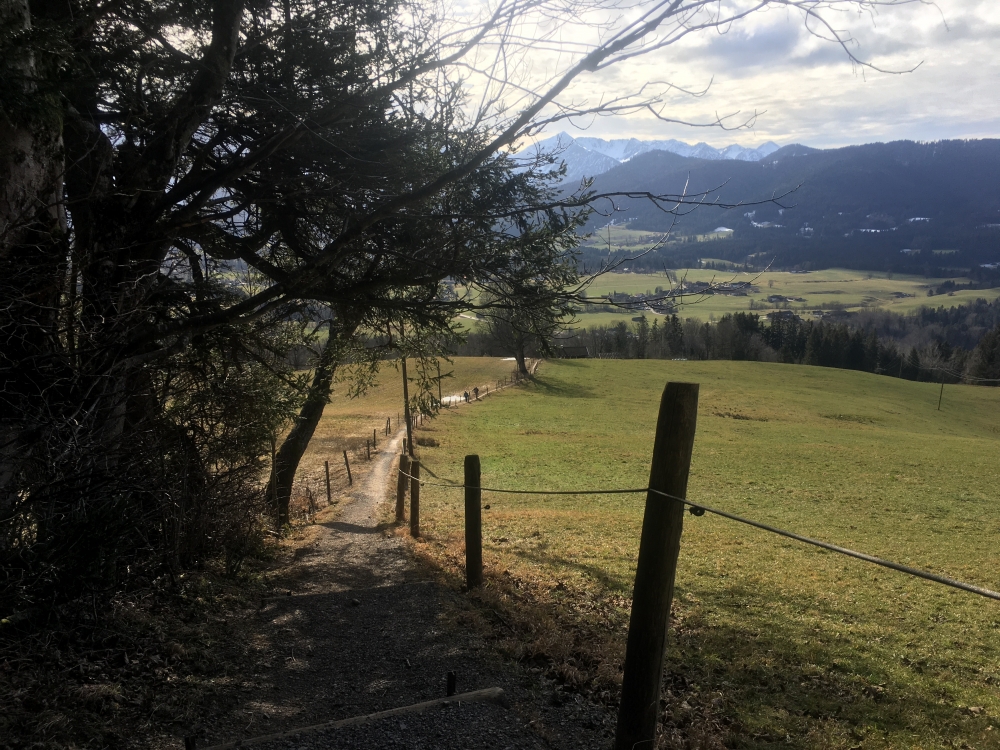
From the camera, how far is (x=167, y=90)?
6656 millimetres

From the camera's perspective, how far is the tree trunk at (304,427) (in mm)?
11875

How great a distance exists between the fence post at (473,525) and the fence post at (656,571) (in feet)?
11.1

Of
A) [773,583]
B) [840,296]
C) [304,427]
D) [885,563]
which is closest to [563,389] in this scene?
[304,427]

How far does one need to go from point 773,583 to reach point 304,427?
980cm

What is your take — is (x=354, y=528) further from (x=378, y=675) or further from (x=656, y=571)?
(x=656, y=571)

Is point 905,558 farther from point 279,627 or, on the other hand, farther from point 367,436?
point 367,436

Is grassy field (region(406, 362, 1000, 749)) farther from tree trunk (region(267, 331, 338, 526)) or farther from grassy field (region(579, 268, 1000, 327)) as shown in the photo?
grassy field (region(579, 268, 1000, 327))

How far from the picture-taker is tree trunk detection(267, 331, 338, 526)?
11.9 m

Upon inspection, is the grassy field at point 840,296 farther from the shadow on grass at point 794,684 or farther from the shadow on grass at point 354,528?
the shadow on grass at point 794,684

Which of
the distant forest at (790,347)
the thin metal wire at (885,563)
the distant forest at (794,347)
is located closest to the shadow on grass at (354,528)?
the thin metal wire at (885,563)

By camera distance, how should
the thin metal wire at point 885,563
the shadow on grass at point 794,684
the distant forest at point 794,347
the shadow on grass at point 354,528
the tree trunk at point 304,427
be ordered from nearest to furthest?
the thin metal wire at point 885,563 → the shadow on grass at point 794,684 → the tree trunk at point 304,427 → the shadow on grass at point 354,528 → the distant forest at point 794,347

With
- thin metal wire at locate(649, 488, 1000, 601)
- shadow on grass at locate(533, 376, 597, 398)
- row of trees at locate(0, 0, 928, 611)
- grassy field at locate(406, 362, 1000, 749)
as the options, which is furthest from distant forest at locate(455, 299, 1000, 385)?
thin metal wire at locate(649, 488, 1000, 601)

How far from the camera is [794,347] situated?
306ft

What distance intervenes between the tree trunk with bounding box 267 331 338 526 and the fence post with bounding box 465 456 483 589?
5.29 meters
